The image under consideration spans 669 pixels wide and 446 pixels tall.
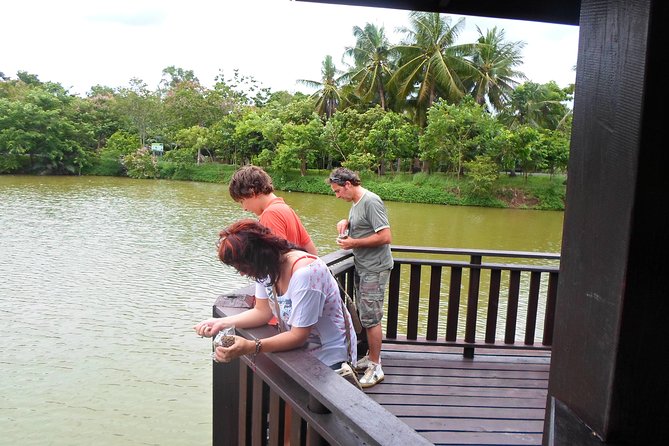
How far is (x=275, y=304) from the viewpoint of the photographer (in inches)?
68.7

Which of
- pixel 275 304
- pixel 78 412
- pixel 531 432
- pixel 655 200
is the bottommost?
pixel 78 412

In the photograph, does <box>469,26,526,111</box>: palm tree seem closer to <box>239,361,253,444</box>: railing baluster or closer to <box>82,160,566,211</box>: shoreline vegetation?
<box>82,160,566,211</box>: shoreline vegetation

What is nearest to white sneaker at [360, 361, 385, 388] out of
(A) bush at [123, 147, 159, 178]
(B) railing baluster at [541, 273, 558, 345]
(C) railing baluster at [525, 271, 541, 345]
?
(C) railing baluster at [525, 271, 541, 345]

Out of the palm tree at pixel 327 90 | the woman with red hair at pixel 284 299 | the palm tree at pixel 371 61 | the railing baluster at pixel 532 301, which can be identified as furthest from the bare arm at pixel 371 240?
the palm tree at pixel 327 90

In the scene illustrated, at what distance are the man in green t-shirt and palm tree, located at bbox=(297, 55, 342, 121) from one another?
→ 93.5 feet

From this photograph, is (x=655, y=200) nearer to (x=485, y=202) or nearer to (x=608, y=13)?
(x=608, y=13)

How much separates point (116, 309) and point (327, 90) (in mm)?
25909

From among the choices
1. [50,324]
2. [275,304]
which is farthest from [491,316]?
[50,324]

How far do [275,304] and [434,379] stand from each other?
1.78 metres

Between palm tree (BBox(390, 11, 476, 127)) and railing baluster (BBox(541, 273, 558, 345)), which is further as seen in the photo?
palm tree (BBox(390, 11, 476, 127))

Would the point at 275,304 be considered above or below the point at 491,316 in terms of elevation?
above

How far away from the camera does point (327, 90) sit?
1231 inches

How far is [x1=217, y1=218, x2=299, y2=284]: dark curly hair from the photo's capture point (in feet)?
5.32

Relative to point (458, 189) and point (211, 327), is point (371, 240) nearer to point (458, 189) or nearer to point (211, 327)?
point (211, 327)
